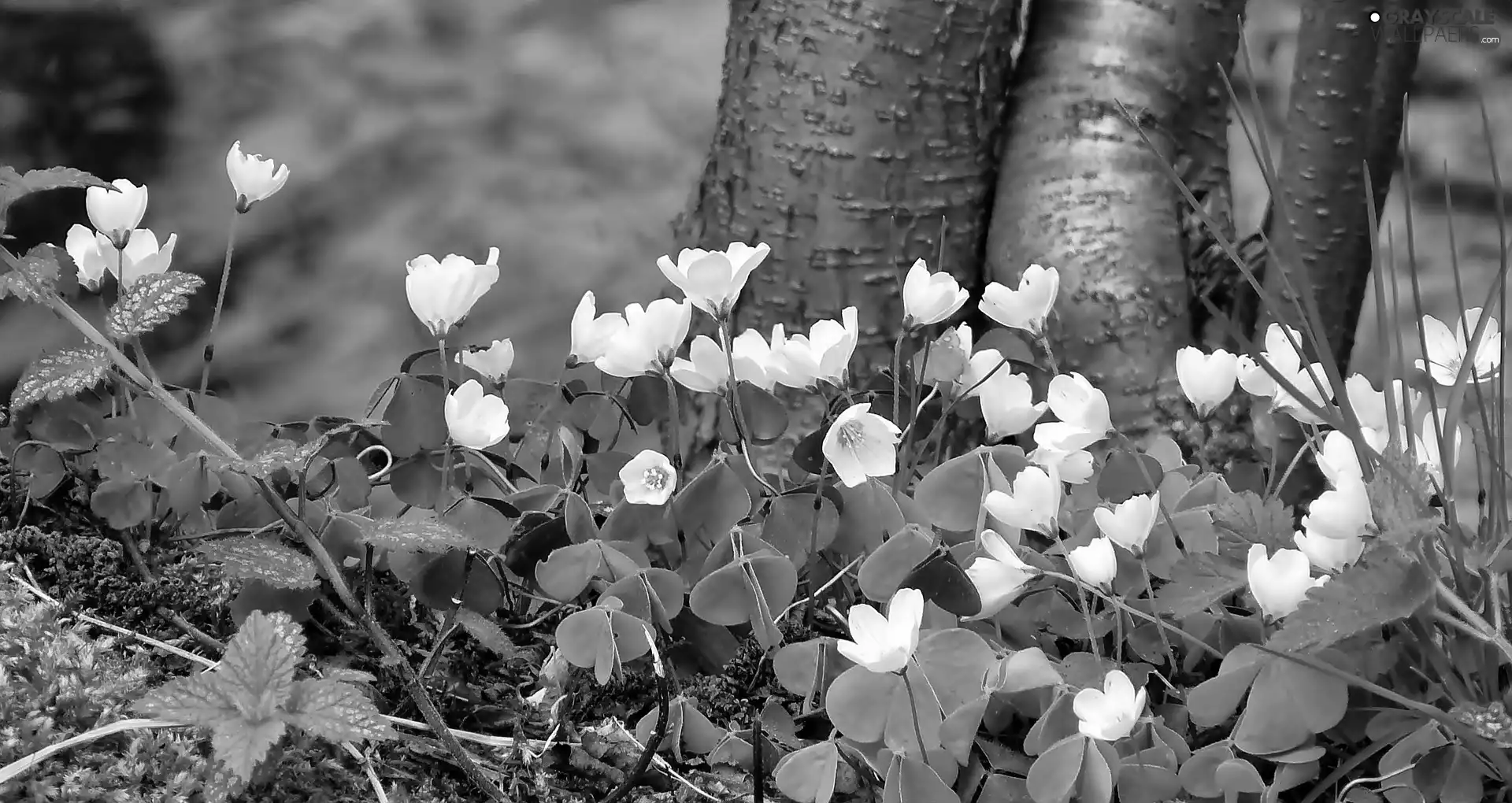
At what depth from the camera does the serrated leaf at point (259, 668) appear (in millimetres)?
505

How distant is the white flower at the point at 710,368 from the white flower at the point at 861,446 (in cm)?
10

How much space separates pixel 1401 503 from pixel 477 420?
0.53 meters

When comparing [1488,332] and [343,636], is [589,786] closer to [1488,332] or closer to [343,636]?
[343,636]

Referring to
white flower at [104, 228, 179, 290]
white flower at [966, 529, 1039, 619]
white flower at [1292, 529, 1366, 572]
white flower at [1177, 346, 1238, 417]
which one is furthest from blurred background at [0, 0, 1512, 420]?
white flower at [1292, 529, 1366, 572]

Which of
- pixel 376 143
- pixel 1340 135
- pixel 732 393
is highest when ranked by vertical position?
pixel 1340 135

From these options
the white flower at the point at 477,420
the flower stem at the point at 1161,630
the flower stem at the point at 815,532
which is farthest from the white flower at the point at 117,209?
the flower stem at the point at 1161,630

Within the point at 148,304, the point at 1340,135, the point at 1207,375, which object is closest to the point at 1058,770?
the point at 1207,375

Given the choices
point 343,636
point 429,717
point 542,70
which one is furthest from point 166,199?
point 429,717

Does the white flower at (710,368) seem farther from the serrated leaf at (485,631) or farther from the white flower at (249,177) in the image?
the white flower at (249,177)

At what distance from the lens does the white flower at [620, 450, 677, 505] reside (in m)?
0.66

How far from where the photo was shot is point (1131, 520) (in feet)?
2.00

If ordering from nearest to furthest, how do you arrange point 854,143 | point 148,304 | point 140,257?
point 148,304
point 140,257
point 854,143

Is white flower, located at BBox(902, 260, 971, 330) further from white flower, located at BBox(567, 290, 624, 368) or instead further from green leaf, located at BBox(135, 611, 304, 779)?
green leaf, located at BBox(135, 611, 304, 779)

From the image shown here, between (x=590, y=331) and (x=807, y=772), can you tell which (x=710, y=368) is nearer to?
(x=590, y=331)
